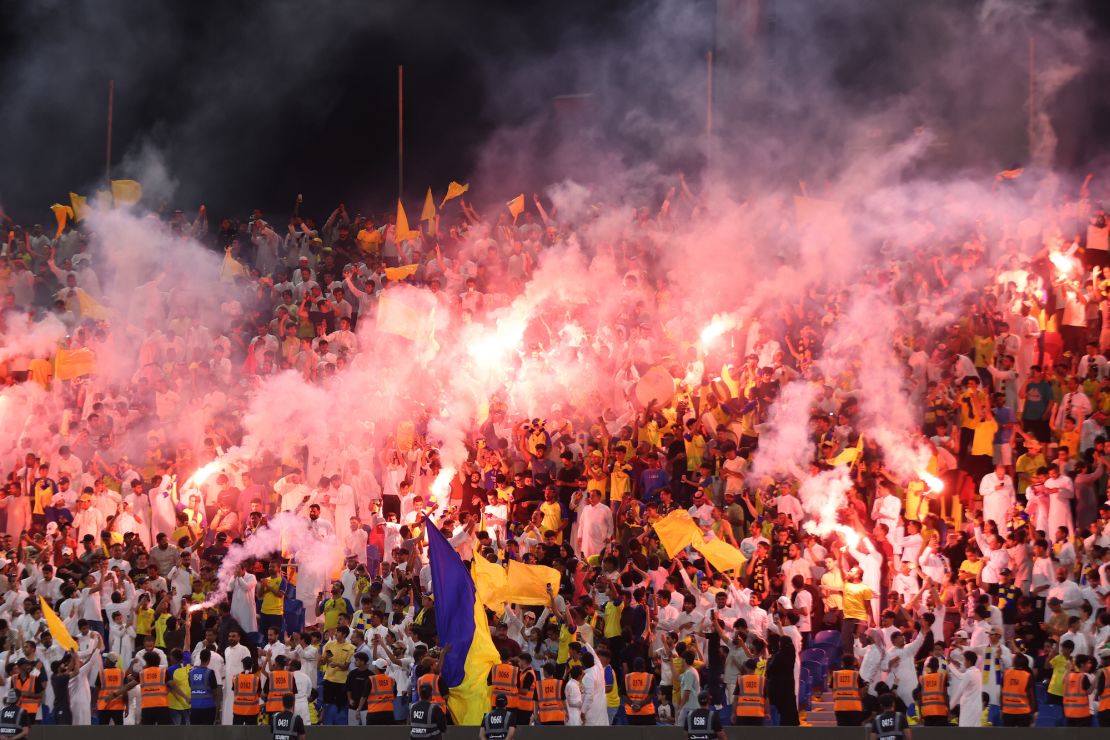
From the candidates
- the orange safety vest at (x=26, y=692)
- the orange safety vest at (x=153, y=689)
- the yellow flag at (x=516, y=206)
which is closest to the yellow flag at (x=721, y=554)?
the orange safety vest at (x=153, y=689)

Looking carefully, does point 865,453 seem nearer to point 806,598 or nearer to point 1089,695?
point 806,598

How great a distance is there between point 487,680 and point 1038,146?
15.6m

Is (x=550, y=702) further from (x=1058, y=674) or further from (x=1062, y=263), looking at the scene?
(x=1062, y=263)

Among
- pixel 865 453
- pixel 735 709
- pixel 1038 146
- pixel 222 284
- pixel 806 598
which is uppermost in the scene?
pixel 1038 146

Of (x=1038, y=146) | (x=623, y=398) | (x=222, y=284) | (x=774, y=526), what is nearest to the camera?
(x=774, y=526)

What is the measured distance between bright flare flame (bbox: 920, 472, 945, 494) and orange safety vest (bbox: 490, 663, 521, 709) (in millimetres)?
5146

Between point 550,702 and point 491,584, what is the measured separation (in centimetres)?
179

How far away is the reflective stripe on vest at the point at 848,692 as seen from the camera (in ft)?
46.6

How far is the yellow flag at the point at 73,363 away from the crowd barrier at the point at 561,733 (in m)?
7.81

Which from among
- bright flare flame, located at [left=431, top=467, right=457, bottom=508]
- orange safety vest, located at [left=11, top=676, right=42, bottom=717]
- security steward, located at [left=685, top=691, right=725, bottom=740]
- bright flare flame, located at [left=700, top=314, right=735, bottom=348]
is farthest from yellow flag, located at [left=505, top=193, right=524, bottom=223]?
security steward, located at [left=685, top=691, right=725, bottom=740]

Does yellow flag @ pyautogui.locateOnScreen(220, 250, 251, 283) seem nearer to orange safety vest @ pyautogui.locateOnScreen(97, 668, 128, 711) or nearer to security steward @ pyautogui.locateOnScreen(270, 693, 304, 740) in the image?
orange safety vest @ pyautogui.locateOnScreen(97, 668, 128, 711)

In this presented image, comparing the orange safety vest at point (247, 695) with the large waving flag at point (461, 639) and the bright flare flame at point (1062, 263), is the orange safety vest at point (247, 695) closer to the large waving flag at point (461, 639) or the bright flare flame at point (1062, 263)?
the large waving flag at point (461, 639)

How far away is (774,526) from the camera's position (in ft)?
55.1

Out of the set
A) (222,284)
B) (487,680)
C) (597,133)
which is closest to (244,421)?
(222,284)
